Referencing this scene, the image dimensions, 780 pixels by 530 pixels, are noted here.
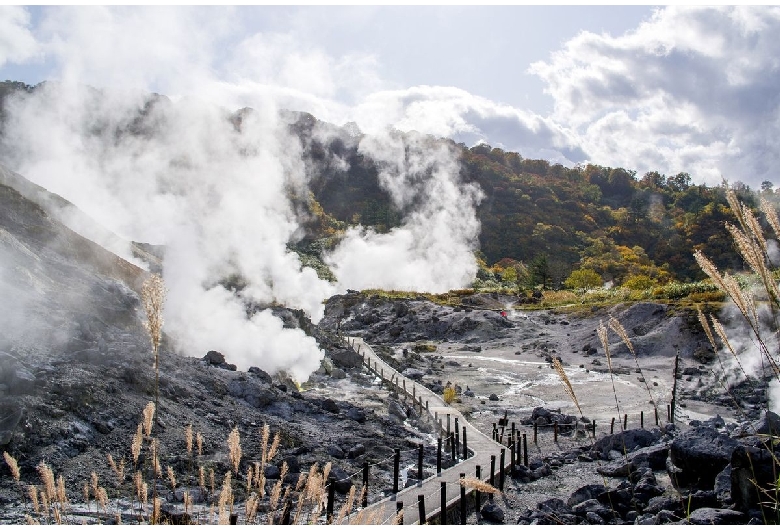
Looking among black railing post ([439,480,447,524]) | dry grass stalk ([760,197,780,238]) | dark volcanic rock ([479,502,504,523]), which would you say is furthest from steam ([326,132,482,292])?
dry grass stalk ([760,197,780,238])

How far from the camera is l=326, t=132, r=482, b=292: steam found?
87.0 metres

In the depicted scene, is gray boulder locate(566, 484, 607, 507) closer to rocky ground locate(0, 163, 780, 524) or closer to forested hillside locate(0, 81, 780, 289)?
rocky ground locate(0, 163, 780, 524)

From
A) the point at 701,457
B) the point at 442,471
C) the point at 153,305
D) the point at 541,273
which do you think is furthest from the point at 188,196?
the point at 153,305

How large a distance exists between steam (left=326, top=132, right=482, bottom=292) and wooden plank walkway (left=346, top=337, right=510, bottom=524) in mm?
51534

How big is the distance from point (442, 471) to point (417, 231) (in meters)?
86.9

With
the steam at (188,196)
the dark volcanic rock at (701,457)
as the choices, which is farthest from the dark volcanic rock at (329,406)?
the dark volcanic rock at (701,457)

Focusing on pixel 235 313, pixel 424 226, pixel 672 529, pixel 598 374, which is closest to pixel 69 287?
pixel 235 313

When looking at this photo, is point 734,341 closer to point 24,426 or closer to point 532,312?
point 532,312

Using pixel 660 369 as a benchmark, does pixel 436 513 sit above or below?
below

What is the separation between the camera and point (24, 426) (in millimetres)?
13211

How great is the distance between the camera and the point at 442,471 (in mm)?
17000

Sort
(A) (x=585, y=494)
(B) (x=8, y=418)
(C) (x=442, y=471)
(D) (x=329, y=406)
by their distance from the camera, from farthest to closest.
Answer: (D) (x=329, y=406), (C) (x=442, y=471), (A) (x=585, y=494), (B) (x=8, y=418)

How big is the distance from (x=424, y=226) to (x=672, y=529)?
100084 mm

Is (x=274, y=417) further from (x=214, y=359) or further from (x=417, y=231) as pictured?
(x=417, y=231)
